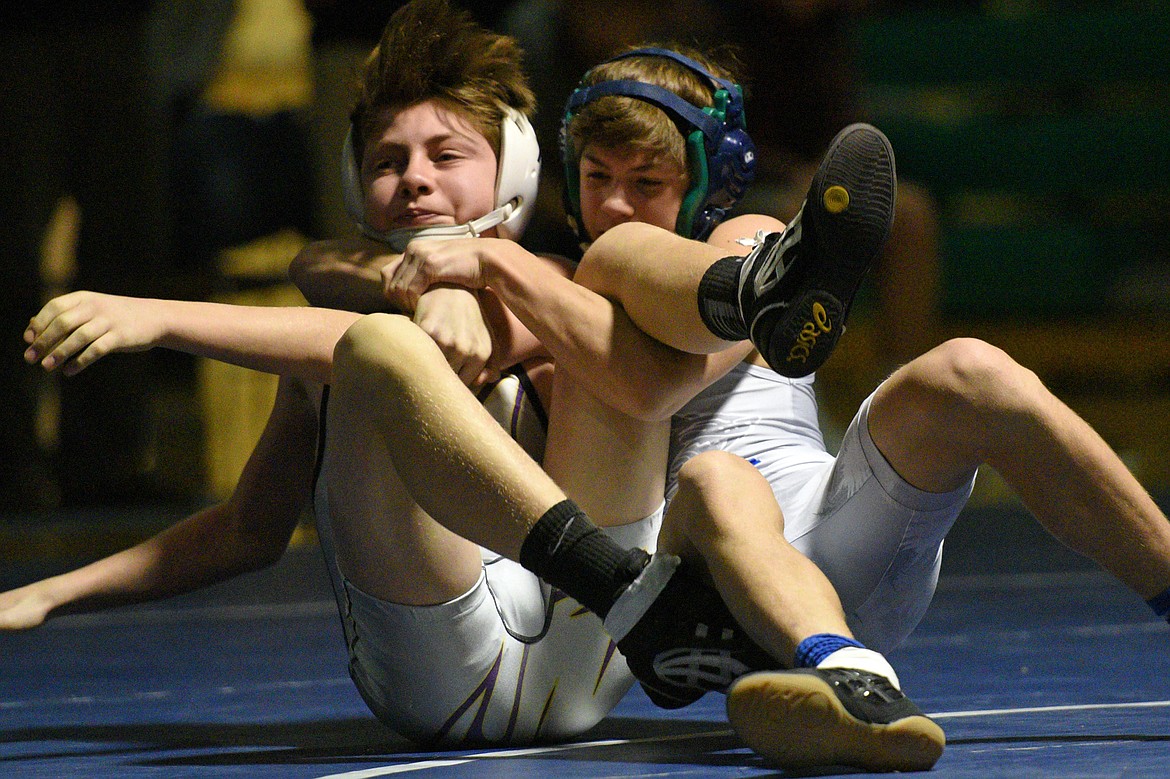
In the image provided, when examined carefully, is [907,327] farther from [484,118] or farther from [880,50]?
[484,118]

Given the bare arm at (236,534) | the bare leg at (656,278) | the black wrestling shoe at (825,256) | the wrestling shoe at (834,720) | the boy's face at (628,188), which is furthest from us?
the boy's face at (628,188)

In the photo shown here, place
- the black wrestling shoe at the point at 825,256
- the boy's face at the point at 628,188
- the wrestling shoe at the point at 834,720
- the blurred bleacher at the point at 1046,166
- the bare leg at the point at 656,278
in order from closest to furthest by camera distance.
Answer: the wrestling shoe at the point at 834,720 → the black wrestling shoe at the point at 825,256 → the bare leg at the point at 656,278 → the boy's face at the point at 628,188 → the blurred bleacher at the point at 1046,166

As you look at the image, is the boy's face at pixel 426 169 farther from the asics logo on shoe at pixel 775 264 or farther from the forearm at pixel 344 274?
the asics logo on shoe at pixel 775 264

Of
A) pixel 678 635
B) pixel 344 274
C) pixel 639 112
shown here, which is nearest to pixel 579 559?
pixel 678 635

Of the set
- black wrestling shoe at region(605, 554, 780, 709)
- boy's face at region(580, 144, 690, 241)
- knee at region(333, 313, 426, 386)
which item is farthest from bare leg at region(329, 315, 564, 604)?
boy's face at region(580, 144, 690, 241)

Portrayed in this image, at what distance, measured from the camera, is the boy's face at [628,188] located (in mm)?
2656

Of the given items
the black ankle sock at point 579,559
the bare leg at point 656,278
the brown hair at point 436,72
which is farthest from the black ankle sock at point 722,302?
the brown hair at point 436,72

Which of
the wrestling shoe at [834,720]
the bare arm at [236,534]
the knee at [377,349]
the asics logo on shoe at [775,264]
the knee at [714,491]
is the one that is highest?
the asics logo on shoe at [775,264]

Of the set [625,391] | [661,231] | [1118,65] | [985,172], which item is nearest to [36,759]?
[625,391]

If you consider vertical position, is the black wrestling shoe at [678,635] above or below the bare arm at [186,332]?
below

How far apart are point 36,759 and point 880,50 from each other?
7.46 meters

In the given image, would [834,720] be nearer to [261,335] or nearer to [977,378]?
[977,378]

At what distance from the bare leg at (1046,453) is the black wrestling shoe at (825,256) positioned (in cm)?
14

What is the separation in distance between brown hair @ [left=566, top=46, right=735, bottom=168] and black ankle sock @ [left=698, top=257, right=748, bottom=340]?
0.49 m
